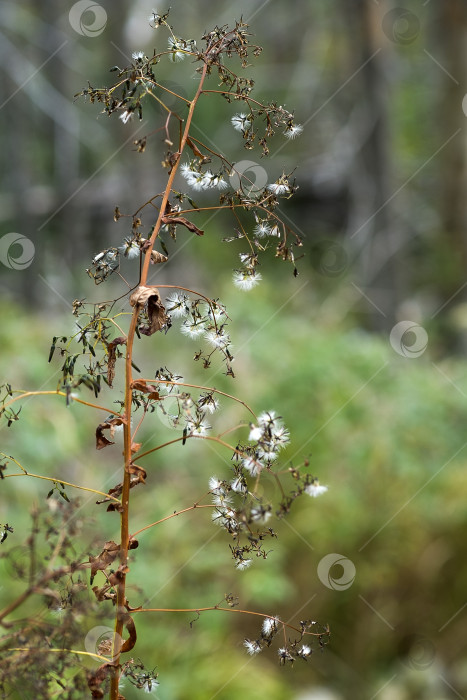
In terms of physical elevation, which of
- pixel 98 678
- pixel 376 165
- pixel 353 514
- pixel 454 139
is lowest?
pixel 98 678

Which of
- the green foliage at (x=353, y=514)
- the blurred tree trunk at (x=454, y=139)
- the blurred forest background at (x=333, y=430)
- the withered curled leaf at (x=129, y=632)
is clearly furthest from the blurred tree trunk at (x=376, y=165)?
the withered curled leaf at (x=129, y=632)

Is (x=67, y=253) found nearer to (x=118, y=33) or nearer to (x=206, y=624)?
(x=118, y=33)

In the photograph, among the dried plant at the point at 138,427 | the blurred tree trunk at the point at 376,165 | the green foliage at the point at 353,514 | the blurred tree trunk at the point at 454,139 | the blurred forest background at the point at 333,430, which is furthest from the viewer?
the blurred tree trunk at the point at 454,139

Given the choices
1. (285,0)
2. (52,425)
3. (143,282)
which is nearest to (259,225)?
(143,282)

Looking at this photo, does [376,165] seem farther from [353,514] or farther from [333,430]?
[353,514]

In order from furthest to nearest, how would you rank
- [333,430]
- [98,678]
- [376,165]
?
[376,165]
[333,430]
[98,678]

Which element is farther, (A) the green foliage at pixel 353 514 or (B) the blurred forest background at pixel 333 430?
(A) the green foliage at pixel 353 514

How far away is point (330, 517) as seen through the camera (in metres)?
3.66

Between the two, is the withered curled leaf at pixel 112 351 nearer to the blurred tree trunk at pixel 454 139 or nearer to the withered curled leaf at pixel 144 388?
the withered curled leaf at pixel 144 388

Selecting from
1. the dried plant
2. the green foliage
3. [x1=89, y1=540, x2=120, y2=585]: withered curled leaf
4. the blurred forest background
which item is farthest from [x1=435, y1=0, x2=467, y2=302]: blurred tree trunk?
[x1=89, y1=540, x2=120, y2=585]: withered curled leaf

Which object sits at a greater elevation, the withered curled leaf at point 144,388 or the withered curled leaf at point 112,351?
the withered curled leaf at point 112,351

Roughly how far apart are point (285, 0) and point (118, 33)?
19.3ft

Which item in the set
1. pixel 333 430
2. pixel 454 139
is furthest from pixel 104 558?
pixel 454 139

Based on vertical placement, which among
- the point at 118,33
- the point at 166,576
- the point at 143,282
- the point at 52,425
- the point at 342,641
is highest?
the point at 118,33
